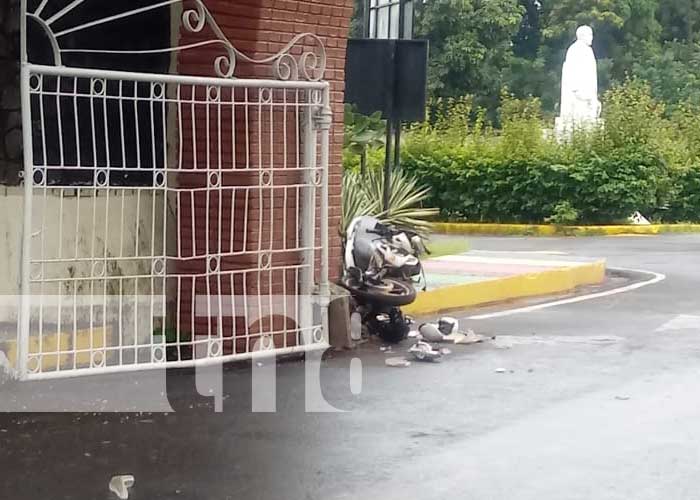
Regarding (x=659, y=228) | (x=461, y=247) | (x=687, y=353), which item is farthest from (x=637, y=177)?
(x=687, y=353)

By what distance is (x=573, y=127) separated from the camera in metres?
22.7

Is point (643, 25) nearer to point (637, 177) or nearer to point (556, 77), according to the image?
point (556, 77)

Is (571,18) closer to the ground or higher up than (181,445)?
higher up

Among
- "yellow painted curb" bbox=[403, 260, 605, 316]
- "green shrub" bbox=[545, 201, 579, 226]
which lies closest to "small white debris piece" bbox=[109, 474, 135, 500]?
"yellow painted curb" bbox=[403, 260, 605, 316]

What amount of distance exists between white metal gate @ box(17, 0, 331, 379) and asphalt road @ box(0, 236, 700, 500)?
1.61 feet

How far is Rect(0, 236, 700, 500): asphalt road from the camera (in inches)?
208

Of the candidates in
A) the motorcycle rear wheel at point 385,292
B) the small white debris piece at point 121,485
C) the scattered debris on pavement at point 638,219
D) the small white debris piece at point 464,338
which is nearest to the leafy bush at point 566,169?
the scattered debris on pavement at point 638,219

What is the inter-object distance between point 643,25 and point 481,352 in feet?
119

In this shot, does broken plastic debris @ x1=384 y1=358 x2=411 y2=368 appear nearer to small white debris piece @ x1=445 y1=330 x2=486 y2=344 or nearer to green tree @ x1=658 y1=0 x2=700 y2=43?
small white debris piece @ x1=445 y1=330 x2=486 y2=344

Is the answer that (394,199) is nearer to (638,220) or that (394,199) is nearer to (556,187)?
(556,187)

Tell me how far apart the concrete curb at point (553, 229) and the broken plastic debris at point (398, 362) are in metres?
12.8

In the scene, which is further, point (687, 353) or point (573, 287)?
point (573, 287)

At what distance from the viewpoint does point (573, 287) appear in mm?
13039

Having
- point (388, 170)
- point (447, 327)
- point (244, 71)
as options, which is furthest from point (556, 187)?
point (244, 71)
